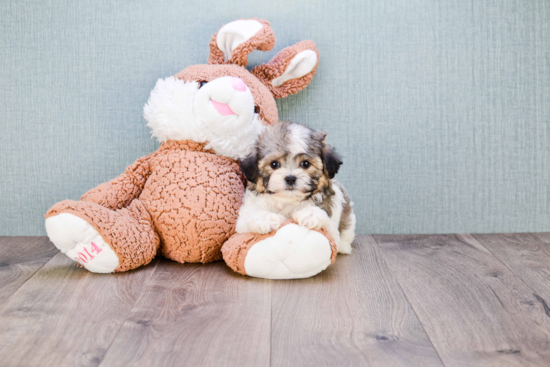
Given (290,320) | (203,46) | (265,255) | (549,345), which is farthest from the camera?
(203,46)

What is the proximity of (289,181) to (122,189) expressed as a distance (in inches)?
28.3

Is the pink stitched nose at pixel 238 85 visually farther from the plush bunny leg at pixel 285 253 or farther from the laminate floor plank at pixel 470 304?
the laminate floor plank at pixel 470 304

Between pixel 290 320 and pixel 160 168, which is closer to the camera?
pixel 290 320

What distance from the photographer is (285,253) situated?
1660mm

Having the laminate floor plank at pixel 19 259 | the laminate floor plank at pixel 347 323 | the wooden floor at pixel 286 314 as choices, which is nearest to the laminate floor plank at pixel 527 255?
the wooden floor at pixel 286 314

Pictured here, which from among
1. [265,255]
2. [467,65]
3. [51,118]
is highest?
[467,65]

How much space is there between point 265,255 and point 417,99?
118 cm

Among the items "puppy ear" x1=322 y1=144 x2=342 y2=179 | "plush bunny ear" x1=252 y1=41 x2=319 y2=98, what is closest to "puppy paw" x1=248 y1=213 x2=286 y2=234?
"puppy ear" x1=322 y1=144 x2=342 y2=179

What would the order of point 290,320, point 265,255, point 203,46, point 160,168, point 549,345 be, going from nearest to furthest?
1. point 549,345
2. point 290,320
3. point 265,255
4. point 160,168
5. point 203,46

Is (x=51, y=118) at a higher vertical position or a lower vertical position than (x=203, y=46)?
lower

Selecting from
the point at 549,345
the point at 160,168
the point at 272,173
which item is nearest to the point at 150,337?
the point at 272,173

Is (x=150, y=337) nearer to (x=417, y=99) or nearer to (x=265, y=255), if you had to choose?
(x=265, y=255)

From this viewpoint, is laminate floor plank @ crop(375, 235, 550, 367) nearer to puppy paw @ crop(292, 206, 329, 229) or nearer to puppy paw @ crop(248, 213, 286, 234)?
puppy paw @ crop(292, 206, 329, 229)

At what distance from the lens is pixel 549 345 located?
4.05 feet
